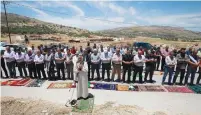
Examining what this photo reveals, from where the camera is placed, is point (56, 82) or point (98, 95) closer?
point (98, 95)

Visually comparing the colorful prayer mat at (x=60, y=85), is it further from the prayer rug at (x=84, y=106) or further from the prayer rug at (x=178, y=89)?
the prayer rug at (x=178, y=89)

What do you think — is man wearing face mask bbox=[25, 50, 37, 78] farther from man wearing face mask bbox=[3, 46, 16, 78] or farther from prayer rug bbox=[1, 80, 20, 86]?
prayer rug bbox=[1, 80, 20, 86]

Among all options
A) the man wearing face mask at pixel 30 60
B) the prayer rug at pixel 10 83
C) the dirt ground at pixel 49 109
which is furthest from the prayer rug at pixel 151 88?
the prayer rug at pixel 10 83

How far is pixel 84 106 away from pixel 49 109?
48.1 inches

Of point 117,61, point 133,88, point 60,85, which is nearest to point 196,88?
point 133,88

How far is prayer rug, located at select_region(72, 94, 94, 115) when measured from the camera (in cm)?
→ 744

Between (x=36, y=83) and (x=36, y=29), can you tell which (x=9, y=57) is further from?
(x=36, y=29)

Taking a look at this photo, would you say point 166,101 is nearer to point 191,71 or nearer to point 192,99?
point 192,99

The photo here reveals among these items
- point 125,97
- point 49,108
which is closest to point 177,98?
point 125,97

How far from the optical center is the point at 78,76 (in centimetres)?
814

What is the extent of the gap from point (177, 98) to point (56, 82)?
5.78 metres

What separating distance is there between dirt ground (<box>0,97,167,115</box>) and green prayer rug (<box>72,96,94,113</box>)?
18 centimetres

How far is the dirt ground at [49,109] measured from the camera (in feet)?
24.3

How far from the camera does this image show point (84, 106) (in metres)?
7.78
